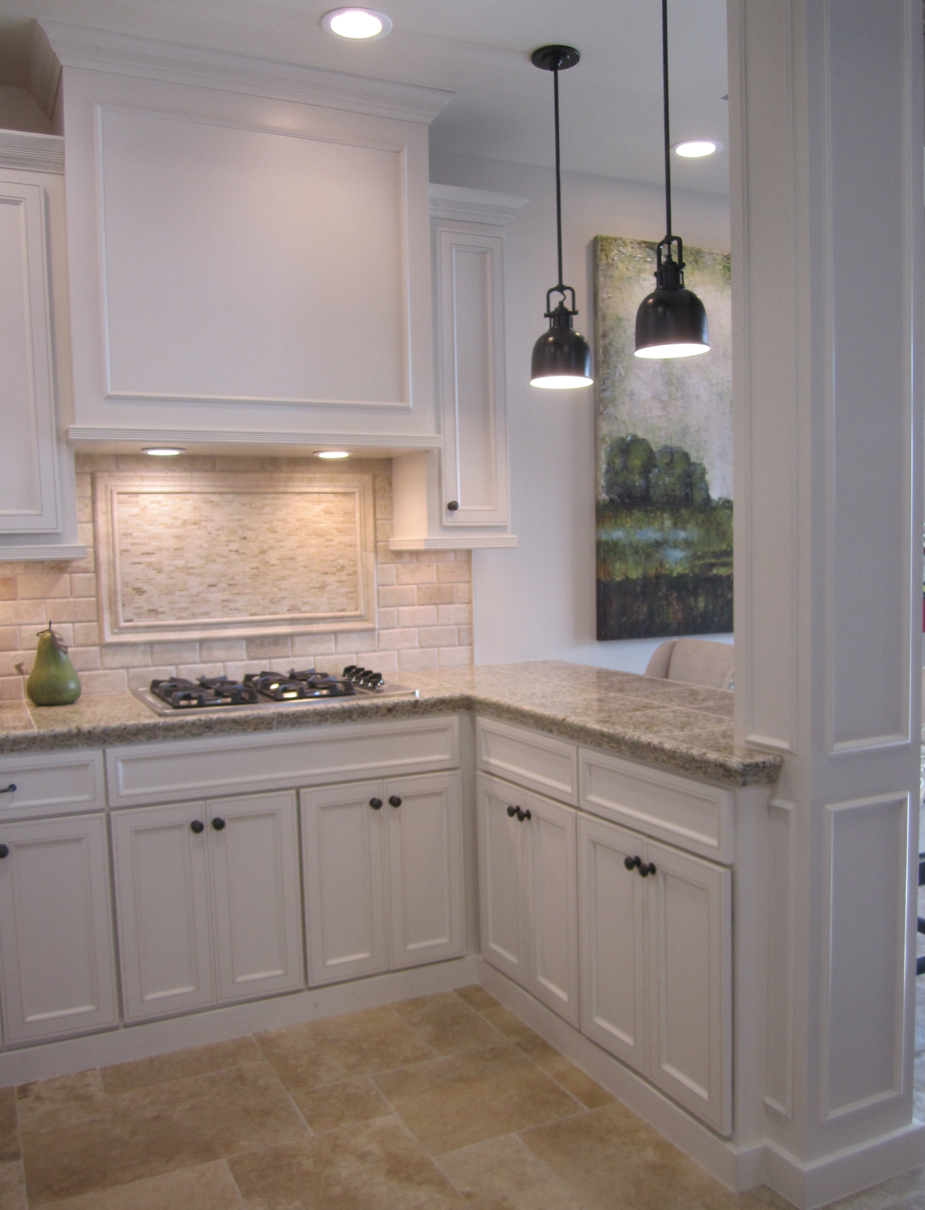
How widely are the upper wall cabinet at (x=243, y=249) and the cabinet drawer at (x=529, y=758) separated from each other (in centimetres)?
95

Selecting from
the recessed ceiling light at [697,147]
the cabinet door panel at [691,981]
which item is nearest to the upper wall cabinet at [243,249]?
the recessed ceiling light at [697,147]

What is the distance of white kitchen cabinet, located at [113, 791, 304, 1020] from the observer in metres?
2.59

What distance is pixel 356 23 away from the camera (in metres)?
2.54

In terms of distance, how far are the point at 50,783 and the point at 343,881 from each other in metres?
0.85

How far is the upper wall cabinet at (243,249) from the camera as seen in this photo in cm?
264

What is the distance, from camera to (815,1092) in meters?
1.95

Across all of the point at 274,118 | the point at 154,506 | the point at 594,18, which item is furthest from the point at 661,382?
the point at 154,506

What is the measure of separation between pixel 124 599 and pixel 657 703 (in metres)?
1.67

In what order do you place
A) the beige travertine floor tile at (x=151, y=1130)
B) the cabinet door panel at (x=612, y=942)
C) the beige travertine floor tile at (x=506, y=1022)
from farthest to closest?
the beige travertine floor tile at (x=506, y=1022), the cabinet door panel at (x=612, y=942), the beige travertine floor tile at (x=151, y=1130)

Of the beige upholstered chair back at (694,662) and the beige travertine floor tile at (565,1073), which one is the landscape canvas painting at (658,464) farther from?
the beige travertine floor tile at (565,1073)

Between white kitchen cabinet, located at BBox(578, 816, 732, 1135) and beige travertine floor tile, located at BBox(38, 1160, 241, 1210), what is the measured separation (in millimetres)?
924

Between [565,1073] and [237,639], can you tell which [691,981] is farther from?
[237,639]

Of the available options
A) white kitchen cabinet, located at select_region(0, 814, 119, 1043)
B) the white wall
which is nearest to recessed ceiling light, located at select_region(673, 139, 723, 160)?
the white wall

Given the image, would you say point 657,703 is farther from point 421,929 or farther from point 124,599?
point 124,599
